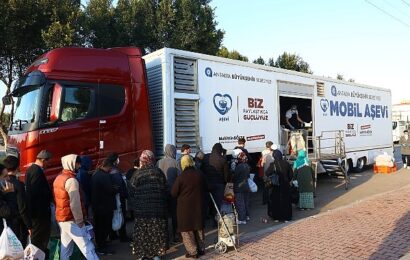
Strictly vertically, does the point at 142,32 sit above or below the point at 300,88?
above

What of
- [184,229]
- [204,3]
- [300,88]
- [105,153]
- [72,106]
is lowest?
[184,229]

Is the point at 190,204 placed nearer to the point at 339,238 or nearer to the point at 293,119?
the point at 339,238

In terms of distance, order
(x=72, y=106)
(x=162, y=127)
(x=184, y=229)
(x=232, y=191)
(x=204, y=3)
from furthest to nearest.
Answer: (x=204, y=3) < (x=162, y=127) < (x=232, y=191) < (x=72, y=106) < (x=184, y=229)

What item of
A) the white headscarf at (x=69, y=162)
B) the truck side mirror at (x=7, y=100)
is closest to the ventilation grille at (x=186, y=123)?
the truck side mirror at (x=7, y=100)

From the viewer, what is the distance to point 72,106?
24.8 feet

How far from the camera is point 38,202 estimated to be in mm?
5594

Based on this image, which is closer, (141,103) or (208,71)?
(141,103)

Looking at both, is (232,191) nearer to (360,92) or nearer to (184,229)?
(184,229)

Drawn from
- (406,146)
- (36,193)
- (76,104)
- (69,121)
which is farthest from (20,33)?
(406,146)

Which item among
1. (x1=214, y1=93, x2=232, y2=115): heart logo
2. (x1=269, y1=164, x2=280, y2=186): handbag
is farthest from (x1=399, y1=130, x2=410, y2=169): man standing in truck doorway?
(x1=269, y1=164, x2=280, y2=186): handbag

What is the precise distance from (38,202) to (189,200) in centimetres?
207

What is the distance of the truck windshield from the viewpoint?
7.39 m

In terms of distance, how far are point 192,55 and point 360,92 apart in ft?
31.0

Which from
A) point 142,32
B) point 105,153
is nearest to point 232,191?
point 105,153
